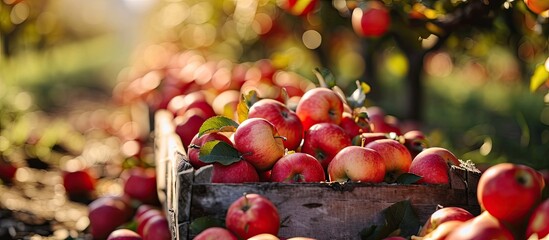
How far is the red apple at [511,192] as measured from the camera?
4.82ft

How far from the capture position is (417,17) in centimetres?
314

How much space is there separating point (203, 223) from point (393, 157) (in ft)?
2.24

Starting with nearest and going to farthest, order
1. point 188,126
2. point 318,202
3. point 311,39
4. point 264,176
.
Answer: point 318,202, point 264,176, point 188,126, point 311,39

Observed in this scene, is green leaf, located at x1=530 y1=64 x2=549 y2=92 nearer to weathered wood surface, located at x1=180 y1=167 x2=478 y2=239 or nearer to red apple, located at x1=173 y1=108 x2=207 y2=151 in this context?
weathered wood surface, located at x1=180 y1=167 x2=478 y2=239

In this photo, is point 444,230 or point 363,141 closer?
point 444,230

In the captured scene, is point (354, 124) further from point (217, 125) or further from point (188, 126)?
point (188, 126)

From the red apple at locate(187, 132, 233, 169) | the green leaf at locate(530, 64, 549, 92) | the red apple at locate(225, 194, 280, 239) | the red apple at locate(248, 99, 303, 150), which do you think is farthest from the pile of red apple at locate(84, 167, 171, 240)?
the green leaf at locate(530, 64, 549, 92)

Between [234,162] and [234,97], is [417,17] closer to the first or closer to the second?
[234,97]

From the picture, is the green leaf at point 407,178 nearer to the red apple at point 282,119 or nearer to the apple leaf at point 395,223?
the apple leaf at point 395,223

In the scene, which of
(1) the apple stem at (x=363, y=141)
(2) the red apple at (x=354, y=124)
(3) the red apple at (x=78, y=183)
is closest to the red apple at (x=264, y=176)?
Result: (1) the apple stem at (x=363, y=141)

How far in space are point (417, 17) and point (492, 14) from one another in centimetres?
32

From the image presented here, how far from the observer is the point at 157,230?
8.29ft

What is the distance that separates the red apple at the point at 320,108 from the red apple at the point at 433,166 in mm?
436

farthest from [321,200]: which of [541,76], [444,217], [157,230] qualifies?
[541,76]
